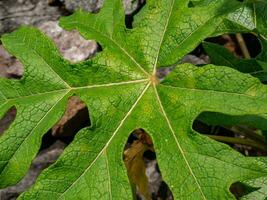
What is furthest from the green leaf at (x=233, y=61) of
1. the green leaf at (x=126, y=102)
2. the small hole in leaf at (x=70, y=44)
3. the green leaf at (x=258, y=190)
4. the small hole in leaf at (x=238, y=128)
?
the small hole in leaf at (x=70, y=44)

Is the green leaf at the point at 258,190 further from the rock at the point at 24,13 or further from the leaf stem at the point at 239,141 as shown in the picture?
the rock at the point at 24,13

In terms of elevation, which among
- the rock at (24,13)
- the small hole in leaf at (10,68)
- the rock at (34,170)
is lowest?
the rock at (34,170)

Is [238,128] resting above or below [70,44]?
below

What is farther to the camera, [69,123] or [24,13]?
[24,13]

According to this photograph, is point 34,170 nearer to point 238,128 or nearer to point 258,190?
Result: point 238,128

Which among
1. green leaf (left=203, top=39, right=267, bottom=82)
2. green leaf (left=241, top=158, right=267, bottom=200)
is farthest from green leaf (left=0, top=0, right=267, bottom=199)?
green leaf (left=203, top=39, right=267, bottom=82)

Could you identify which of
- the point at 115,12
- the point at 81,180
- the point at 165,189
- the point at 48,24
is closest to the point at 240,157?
A: the point at 81,180

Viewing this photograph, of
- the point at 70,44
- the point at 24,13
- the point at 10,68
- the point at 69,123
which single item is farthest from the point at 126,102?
the point at 24,13

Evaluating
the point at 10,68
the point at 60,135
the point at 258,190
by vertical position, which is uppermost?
the point at 10,68

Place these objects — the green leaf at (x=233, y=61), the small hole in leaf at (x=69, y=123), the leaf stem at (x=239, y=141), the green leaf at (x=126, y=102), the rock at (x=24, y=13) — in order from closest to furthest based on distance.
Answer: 1. the green leaf at (x=126, y=102)
2. the green leaf at (x=233, y=61)
3. the leaf stem at (x=239, y=141)
4. the small hole in leaf at (x=69, y=123)
5. the rock at (x=24, y=13)
